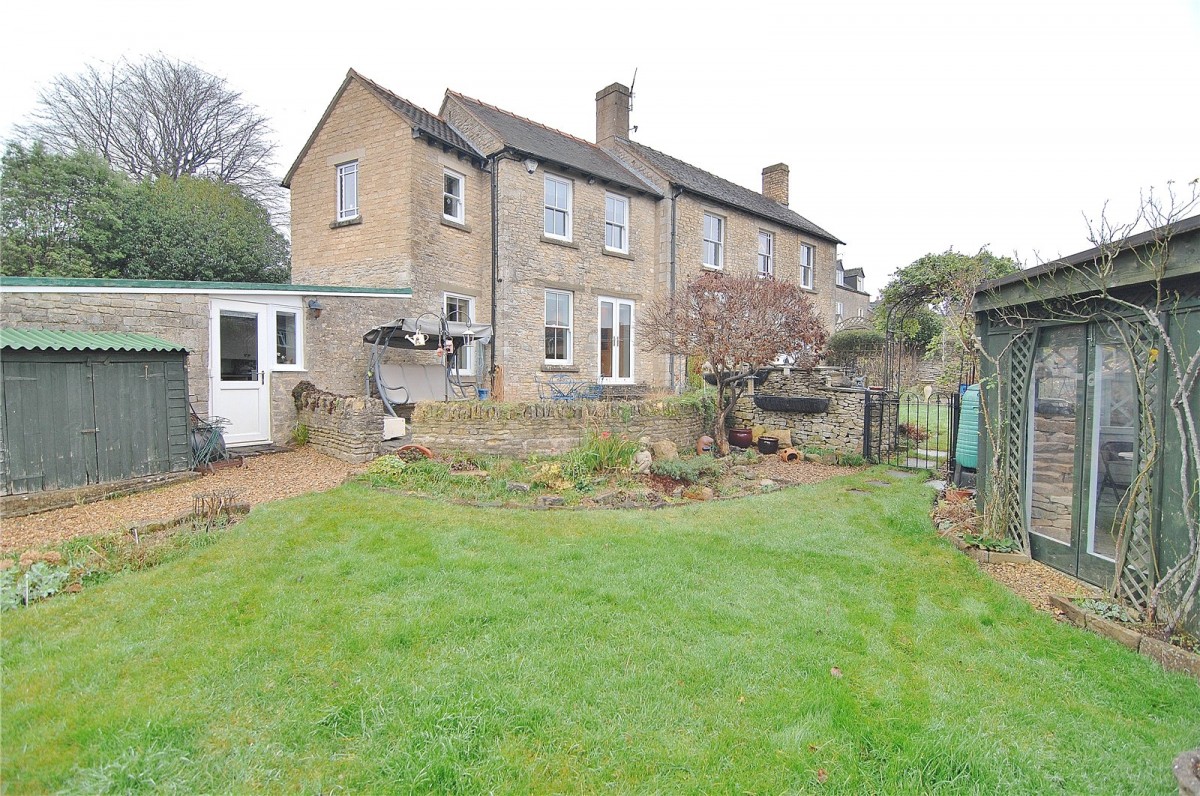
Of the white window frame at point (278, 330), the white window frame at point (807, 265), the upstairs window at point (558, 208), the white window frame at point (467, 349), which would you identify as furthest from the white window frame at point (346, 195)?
the white window frame at point (807, 265)

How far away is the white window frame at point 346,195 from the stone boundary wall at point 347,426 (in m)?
5.62

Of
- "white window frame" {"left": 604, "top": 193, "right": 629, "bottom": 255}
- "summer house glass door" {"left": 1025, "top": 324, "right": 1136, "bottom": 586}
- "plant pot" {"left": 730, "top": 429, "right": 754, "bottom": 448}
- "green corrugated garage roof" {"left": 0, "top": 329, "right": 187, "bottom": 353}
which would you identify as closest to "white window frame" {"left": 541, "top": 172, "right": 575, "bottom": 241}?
"white window frame" {"left": 604, "top": 193, "right": 629, "bottom": 255}

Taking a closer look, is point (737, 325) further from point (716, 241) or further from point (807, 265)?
point (807, 265)

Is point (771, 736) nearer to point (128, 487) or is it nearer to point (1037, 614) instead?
point (1037, 614)

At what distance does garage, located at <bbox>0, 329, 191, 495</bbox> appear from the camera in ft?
19.9

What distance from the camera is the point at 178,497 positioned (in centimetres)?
668

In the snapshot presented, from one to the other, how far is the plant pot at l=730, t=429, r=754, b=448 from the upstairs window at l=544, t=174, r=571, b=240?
7.03 metres

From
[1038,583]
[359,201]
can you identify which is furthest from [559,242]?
[1038,583]

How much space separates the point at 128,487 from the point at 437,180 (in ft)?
29.4

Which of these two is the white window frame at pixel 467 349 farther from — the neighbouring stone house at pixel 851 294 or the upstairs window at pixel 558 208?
the neighbouring stone house at pixel 851 294

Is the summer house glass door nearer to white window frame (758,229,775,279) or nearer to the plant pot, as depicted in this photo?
the plant pot

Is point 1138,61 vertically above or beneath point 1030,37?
beneath

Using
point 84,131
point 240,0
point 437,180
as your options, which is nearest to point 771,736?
point 240,0

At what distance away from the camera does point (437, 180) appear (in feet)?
42.0
